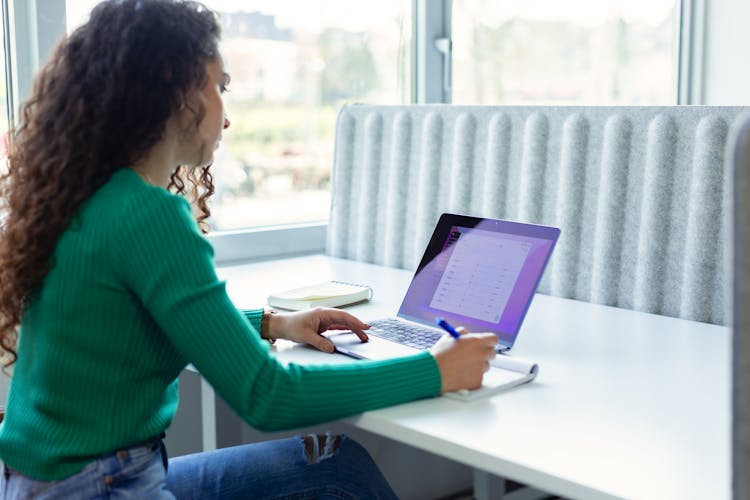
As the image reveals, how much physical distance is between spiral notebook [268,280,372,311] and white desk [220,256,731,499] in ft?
0.20

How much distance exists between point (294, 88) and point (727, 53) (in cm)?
142

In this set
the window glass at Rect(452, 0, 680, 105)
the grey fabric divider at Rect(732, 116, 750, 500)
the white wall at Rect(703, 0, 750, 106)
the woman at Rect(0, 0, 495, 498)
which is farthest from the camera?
the white wall at Rect(703, 0, 750, 106)

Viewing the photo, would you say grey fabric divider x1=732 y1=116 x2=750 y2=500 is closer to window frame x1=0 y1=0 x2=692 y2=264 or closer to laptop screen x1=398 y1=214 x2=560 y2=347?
laptop screen x1=398 y1=214 x2=560 y2=347

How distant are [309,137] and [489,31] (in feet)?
2.24

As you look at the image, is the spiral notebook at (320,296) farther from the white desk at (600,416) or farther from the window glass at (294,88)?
the window glass at (294,88)

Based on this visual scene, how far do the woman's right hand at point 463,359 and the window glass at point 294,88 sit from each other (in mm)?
1057

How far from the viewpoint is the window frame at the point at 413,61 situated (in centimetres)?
171

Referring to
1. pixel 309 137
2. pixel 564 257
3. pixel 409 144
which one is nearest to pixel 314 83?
pixel 309 137

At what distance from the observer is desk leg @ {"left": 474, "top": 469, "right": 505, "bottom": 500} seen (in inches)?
64.7

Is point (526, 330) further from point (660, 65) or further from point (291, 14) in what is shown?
point (660, 65)

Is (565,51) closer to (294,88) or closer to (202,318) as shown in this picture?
(294,88)

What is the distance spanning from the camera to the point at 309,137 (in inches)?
87.4

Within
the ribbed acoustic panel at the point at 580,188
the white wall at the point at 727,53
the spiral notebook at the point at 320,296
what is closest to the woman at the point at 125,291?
the spiral notebook at the point at 320,296

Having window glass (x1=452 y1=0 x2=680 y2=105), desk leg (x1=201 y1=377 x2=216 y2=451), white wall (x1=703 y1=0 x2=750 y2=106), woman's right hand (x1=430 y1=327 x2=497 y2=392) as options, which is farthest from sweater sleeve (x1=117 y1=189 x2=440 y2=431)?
white wall (x1=703 y1=0 x2=750 y2=106)
